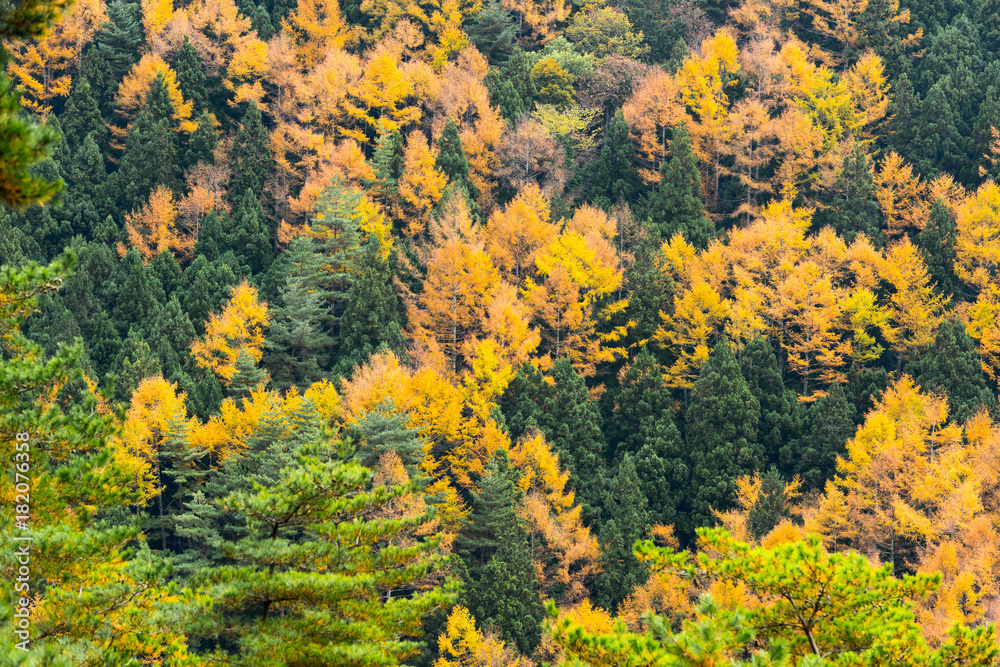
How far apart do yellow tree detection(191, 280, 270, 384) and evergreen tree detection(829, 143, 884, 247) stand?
91.3 ft

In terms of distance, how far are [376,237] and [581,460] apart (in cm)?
1504

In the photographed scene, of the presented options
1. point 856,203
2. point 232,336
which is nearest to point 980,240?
point 856,203

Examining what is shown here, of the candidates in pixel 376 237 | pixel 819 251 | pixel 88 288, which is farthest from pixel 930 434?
pixel 88 288

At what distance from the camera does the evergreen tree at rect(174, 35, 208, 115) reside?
57812mm

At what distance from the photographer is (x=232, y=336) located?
1743 inches

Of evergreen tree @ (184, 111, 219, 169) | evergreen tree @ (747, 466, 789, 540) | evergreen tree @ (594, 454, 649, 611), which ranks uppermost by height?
evergreen tree @ (184, 111, 219, 169)

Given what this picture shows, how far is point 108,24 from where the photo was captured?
60.2 m

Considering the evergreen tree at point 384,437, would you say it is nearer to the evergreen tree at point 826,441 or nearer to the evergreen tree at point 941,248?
the evergreen tree at point 826,441

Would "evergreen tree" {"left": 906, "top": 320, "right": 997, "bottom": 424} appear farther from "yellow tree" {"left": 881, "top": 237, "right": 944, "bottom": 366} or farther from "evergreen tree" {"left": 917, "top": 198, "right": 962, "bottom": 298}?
"evergreen tree" {"left": 917, "top": 198, "right": 962, "bottom": 298}

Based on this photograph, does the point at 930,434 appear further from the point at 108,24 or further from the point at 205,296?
the point at 108,24

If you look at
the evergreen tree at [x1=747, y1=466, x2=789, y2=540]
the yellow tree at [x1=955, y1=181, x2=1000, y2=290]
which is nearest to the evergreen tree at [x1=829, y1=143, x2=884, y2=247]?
the yellow tree at [x1=955, y1=181, x2=1000, y2=290]

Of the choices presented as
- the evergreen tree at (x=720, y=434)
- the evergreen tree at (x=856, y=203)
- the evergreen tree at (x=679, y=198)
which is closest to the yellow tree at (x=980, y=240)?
the evergreen tree at (x=856, y=203)

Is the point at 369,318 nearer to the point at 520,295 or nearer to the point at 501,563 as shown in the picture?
the point at 520,295

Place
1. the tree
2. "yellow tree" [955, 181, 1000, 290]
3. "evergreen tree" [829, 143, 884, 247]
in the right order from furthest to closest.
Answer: "evergreen tree" [829, 143, 884, 247]
"yellow tree" [955, 181, 1000, 290]
the tree
